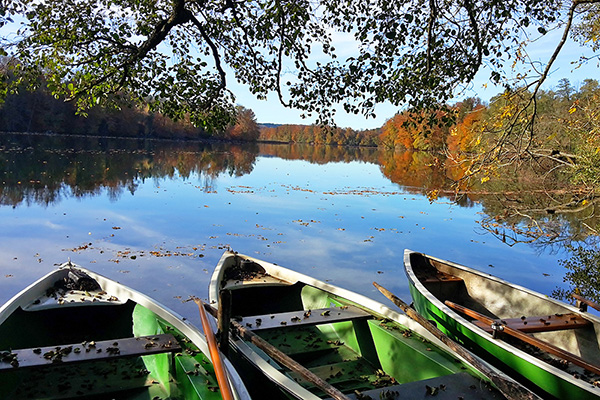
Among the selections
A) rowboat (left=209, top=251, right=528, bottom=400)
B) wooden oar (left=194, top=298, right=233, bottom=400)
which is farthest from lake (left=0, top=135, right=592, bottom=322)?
wooden oar (left=194, top=298, right=233, bottom=400)

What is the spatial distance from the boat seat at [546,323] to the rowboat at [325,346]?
4.67 feet

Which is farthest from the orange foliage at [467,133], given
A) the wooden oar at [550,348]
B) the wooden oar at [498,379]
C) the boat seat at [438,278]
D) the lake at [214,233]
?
the wooden oar at [498,379]

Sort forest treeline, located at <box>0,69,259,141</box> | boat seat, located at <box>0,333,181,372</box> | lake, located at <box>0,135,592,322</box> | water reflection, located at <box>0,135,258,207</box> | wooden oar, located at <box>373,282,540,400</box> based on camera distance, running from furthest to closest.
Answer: forest treeline, located at <box>0,69,259,141</box>
water reflection, located at <box>0,135,258,207</box>
lake, located at <box>0,135,592,322</box>
boat seat, located at <box>0,333,181,372</box>
wooden oar, located at <box>373,282,540,400</box>

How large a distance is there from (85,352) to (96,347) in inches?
3.7

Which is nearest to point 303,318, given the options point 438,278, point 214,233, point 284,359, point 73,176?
point 284,359

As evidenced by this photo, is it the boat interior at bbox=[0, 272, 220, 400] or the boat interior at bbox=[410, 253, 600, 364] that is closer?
the boat interior at bbox=[0, 272, 220, 400]

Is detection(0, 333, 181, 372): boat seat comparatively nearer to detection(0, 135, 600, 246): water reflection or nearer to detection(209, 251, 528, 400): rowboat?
detection(209, 251, 528, 400): rowboat

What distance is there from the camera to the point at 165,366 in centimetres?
425

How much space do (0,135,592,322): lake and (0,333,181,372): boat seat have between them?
114 inches

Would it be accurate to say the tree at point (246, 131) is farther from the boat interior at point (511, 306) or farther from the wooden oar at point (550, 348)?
the wooden oar at point (550, 348)

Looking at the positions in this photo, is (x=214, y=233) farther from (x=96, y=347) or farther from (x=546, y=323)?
(x=546, y=323)

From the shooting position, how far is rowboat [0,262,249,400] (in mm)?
3818

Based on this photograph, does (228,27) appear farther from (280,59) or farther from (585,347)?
(585,347)

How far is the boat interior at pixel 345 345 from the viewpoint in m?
3.94
